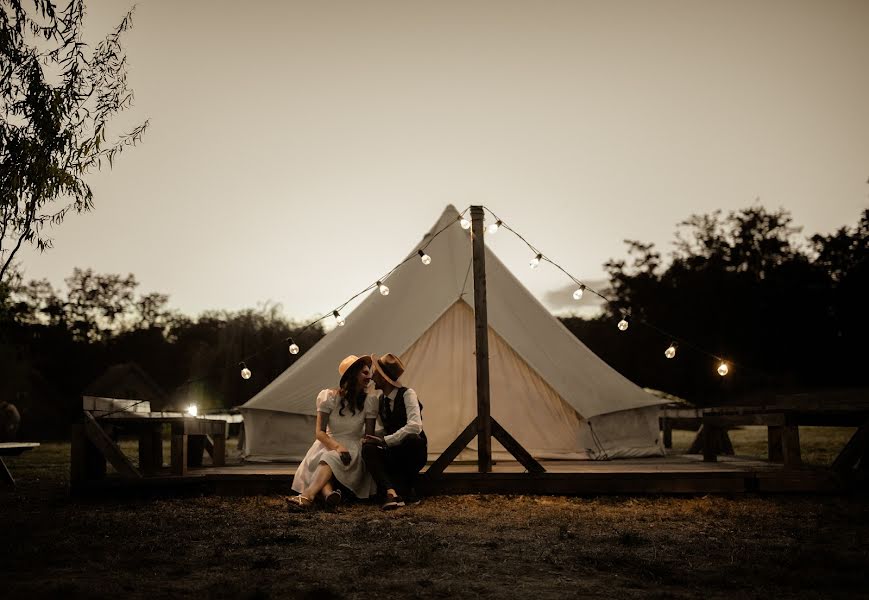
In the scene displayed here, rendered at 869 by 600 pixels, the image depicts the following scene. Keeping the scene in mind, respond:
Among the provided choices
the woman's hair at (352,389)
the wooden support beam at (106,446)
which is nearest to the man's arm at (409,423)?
the woman's hair at (352,389)

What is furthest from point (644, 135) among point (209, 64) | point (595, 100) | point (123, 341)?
point (123, 341)

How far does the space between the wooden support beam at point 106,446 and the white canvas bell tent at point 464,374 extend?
194 centimetres

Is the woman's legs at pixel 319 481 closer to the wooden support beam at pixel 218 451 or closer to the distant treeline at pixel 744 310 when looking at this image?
the wooden support beam at pixel 218 451

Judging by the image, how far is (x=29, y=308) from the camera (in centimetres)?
4050

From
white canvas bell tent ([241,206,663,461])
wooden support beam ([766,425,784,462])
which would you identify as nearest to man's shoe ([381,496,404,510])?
white canvas bell tent ([241,206,663,461])

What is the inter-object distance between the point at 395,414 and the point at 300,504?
3.17ft

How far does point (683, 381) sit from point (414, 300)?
2810 cm

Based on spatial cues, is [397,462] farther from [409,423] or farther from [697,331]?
[697,331]

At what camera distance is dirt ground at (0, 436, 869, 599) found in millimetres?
3055

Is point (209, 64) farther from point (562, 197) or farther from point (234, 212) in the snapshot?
point (562, 197)

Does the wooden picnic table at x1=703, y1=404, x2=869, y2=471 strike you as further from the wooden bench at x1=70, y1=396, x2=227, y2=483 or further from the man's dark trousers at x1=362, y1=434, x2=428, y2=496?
the wooden bench at x1=70, y1=396, x2=227, y2=483

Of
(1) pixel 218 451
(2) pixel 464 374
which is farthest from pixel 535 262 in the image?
(1) pixel 218 451

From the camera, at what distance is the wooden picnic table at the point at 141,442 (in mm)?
5772

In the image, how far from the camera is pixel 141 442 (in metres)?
6.64
